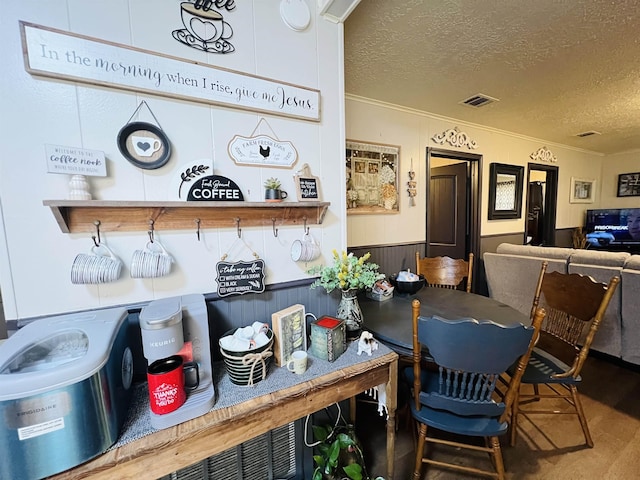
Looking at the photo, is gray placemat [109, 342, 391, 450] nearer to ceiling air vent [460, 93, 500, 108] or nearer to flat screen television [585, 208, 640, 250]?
ceiling air vent [460, 93, 500, 108]

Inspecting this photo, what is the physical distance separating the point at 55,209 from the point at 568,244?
6504 millimetres

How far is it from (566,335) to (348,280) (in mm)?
1537

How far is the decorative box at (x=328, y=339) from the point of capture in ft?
3.54

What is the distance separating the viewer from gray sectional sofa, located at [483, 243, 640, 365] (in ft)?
6.54

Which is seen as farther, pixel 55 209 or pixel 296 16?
pixel 296 16

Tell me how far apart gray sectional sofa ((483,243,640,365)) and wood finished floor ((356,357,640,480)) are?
0.35 metres

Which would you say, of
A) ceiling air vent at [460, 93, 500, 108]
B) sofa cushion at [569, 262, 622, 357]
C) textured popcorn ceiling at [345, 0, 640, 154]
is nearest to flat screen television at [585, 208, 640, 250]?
textured popcorn ceiling at [345, 0, 640, 154]

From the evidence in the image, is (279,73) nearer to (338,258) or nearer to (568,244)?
(338,258)

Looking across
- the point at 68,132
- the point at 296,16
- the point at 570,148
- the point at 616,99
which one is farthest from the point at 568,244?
the point at 68,132

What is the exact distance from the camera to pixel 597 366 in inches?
89.7

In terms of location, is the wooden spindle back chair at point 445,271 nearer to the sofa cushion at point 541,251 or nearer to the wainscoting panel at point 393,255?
the wainscoting panel at point 393,255

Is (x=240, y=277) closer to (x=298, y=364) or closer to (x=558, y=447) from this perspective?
(x=298, y=364)

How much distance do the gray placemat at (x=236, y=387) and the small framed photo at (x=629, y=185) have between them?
6.34 meters

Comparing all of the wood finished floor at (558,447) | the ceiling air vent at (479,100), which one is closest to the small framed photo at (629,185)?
the ceiling air vent at (479,100)
